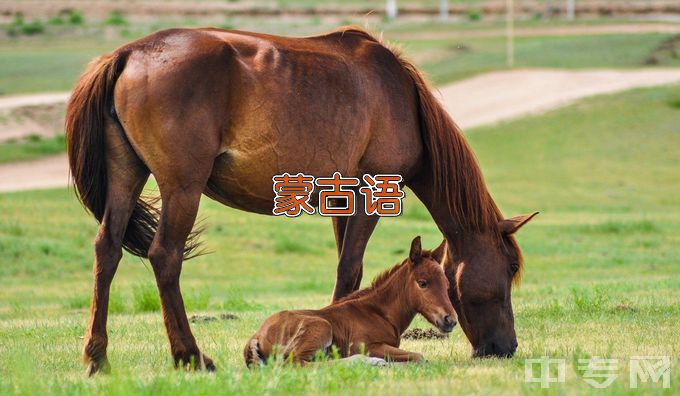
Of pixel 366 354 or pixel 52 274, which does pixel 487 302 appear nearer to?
pixel 366 354

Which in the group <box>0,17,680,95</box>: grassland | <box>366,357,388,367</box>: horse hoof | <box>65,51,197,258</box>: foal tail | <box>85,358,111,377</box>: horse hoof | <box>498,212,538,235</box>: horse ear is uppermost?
<box>65,51,197,258</box>: foal tail

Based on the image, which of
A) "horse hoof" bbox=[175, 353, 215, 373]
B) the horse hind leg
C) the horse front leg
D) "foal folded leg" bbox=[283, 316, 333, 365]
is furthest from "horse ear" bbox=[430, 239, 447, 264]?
the horse hind leg

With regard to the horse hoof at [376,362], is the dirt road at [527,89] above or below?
below

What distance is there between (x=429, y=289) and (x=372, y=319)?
0.47 meters

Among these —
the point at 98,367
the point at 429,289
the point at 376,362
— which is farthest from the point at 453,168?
the point at 98,367

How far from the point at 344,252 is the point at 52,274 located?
10308 mm

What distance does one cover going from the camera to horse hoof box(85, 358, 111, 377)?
24.8 feet

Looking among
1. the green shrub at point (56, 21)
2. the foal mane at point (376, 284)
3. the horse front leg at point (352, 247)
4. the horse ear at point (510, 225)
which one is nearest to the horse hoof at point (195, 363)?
the foal mane at point (376, 284)

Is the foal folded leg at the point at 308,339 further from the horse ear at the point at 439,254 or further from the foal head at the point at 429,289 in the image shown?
the horse ear at the point at 439,254

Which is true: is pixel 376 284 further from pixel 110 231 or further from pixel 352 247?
pixel 110 231

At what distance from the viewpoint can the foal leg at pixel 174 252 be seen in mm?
7477

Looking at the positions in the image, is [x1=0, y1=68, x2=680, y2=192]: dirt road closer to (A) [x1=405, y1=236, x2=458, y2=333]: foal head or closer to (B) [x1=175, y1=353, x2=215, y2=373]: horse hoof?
(A) [x1=405, y1=236, x2=458, y2=333]: foal head

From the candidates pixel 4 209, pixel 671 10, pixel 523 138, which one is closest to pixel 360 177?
pixel 4 209

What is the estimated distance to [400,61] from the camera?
28.8 ft
